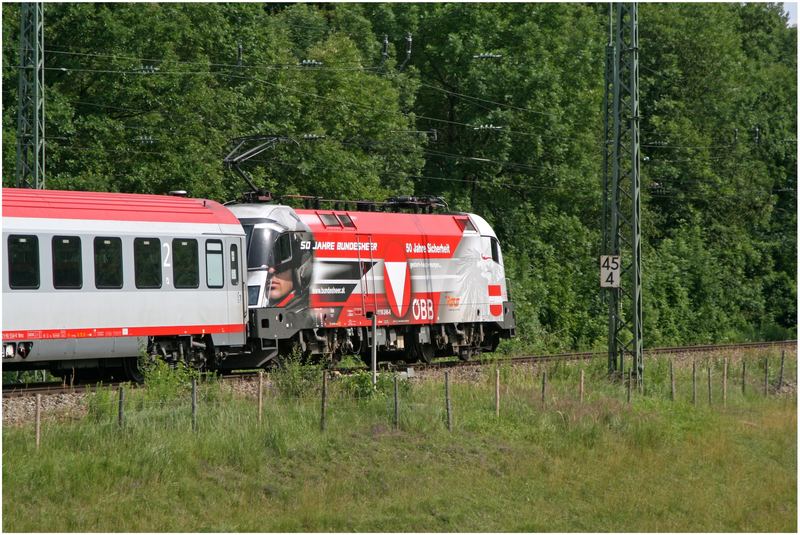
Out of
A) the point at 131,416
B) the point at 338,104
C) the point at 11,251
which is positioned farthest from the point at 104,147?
the point at 131,416

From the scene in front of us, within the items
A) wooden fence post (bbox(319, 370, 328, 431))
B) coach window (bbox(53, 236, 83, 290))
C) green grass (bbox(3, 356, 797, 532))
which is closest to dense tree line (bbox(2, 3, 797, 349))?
coach window (bbox(53, 236, 83, 290))

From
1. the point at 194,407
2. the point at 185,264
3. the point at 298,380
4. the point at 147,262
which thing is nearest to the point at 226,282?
the point at 185,264

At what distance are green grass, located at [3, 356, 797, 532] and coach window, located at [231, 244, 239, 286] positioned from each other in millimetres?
2668

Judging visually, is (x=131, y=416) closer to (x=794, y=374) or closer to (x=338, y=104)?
(x=794, y=374)

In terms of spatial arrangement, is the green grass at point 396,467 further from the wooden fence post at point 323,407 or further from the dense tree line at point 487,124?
the dense tree line at point 487,124

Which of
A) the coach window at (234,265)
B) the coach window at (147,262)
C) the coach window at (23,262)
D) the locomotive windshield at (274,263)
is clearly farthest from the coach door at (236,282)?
the coach window at (23,262)

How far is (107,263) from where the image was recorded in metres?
21.9

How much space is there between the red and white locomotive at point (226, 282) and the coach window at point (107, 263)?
0.03 metres

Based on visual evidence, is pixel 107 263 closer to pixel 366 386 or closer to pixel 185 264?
pixel 185 264

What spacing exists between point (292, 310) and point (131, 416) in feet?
22.4

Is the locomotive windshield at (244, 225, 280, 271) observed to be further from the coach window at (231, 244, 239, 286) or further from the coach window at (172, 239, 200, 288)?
the coach window at (172, 239, 200, 288)

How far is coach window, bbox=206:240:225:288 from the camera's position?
2353 cm

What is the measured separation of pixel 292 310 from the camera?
25344 millimetres

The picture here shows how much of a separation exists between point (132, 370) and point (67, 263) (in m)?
2.73
